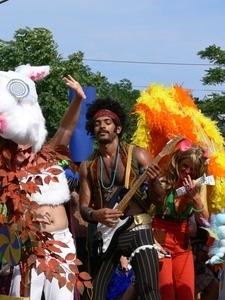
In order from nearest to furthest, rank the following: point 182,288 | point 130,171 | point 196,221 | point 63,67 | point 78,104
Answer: point 78,104 < point 130,171 < point 182,288 < point 196,221 < point 63,67

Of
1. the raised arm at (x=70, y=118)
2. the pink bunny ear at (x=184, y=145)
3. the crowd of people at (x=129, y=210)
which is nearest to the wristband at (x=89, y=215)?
the crowd of people at (x=129, y=210)

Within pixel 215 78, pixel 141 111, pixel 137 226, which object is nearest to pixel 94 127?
pixel 137 226

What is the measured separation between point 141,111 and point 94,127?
1.27m

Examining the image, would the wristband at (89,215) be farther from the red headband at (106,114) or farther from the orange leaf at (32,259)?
the orange leaf at (32,259)

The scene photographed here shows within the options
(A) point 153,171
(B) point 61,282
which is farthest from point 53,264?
(A) point 153,171

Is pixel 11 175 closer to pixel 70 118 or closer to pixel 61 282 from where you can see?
pixel 61 282

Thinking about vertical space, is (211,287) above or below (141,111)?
below

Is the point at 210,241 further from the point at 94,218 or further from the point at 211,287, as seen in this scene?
the point at 94,218

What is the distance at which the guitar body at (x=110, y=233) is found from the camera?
476cm

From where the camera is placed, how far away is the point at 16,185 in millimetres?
3223

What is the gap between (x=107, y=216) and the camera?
4637 mm

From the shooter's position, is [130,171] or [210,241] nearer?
[130,171]

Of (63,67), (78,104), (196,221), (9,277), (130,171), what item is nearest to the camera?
(9,277)

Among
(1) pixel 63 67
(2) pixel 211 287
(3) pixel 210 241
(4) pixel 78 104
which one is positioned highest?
(1) pixel 63 67
